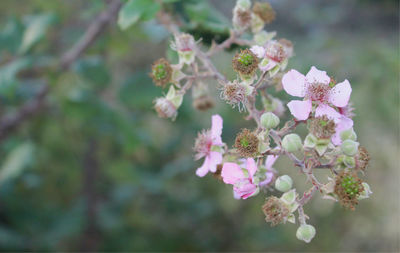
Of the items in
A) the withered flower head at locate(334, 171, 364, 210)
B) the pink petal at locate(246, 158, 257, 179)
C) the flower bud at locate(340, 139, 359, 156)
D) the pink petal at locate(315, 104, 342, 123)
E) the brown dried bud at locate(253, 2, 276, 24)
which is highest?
the brown dried bud at locate(253, 2, 276, 24)

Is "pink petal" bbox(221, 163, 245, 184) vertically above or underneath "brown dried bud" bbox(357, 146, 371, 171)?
underneath

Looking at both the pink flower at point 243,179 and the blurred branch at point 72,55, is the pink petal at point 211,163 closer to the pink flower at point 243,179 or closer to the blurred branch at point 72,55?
the pink flower at point 243,179

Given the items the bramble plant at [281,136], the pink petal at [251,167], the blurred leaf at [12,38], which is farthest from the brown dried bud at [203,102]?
the blurred leaf at [12,38]

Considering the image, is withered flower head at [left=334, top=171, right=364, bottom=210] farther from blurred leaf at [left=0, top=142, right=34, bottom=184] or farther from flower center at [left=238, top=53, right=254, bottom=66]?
blurred leaf at [left=0, top=142, right=34, bottom=184]

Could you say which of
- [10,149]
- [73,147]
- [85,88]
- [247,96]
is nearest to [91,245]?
[73,147]

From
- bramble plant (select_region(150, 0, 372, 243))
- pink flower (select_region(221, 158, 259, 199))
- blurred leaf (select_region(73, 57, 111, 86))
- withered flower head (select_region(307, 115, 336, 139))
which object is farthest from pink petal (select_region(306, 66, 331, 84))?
blurred leaf (select_region(73, 57, 111, 86))

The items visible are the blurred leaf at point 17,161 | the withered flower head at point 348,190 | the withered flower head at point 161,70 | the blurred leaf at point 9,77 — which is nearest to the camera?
the withered flower head at point 348,190

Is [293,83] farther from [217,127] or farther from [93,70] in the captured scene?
[93,70]
